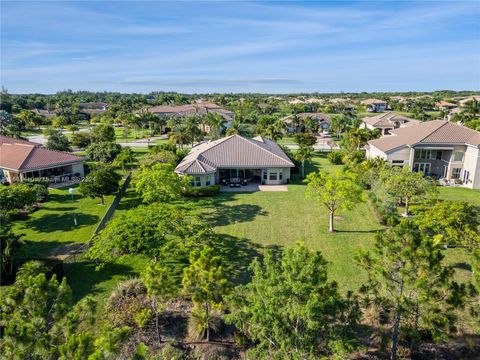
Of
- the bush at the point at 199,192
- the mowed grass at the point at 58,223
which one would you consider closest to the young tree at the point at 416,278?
the mowed grass at the point at 58,223

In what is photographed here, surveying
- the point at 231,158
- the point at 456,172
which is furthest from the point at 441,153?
the point at 231,158

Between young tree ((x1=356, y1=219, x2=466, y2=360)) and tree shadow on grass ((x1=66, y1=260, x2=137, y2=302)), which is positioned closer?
young tree ((x1=356, y1=219, x2=466, y2=360))

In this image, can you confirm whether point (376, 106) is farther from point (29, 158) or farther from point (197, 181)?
point (29, 158)

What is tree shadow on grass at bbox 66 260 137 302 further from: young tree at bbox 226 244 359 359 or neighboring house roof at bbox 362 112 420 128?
neighboring house roof at bbox 362 112 420 128

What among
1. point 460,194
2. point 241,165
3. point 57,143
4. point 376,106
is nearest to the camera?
point 460,194

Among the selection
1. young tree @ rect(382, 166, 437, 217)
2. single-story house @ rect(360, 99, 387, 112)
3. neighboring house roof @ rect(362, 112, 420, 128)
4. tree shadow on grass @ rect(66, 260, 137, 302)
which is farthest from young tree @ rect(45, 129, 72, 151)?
single-story house @ rect(360, 99, 387, 112)

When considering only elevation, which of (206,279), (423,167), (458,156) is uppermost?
(458,156)

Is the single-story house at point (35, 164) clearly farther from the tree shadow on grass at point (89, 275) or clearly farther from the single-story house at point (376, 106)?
the single-story house at point (376, 106)
